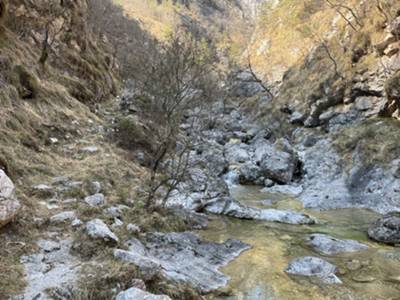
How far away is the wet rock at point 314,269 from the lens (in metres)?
10.2

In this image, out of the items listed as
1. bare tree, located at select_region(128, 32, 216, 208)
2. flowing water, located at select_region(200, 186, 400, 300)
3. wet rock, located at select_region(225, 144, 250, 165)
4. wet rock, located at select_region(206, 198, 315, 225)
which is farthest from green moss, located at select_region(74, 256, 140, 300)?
wet rock, located at select_region(225, 144, 250, 165)

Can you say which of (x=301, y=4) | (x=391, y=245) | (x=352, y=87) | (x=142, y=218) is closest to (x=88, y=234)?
(x=142, y=218)

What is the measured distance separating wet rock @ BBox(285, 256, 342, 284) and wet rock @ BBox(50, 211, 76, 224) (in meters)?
5.57

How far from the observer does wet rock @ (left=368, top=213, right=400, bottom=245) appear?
13626 millimetres

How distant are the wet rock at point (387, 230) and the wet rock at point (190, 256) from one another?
186 inches

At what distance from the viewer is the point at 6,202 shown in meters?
7.74

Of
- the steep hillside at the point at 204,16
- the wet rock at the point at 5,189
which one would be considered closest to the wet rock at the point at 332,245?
the wet rock at the point at 5,189

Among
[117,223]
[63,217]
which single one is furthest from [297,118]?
[63,217]

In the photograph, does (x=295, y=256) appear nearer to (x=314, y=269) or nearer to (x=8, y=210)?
(x=314, y=269)

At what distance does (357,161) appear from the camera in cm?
2300

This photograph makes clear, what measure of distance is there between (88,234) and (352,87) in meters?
26.0

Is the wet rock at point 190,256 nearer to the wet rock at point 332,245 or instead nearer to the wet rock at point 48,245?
the wet rock at point 48,245

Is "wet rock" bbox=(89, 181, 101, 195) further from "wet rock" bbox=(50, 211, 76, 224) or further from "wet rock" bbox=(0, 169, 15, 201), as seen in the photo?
"wet rock" bbox=(0, 169, 15, 201)

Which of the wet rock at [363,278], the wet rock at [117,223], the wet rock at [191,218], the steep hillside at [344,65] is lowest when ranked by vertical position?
the wet rock at [191,218]
